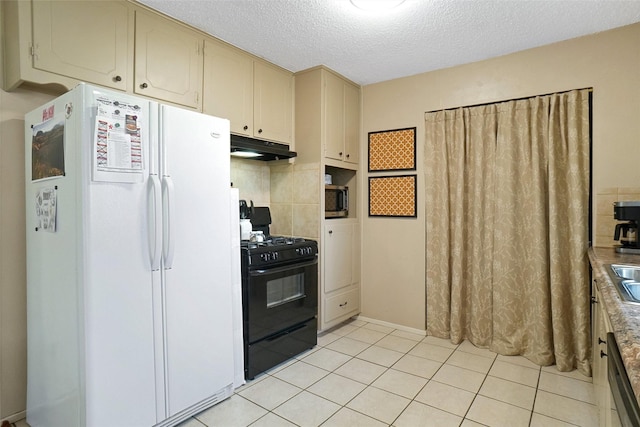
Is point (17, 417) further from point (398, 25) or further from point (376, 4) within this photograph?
point (398, 25)

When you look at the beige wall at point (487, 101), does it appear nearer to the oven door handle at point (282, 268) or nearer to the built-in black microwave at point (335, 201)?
the built-in black microwave at point (335, 201)

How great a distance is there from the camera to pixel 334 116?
3.26 m

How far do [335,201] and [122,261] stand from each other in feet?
6.76

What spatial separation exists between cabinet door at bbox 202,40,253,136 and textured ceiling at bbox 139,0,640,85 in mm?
104

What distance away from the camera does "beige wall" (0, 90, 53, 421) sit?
1.88 meters

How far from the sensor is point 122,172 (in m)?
1.63

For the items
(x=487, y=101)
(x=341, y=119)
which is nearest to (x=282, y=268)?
(x=341, y=119)

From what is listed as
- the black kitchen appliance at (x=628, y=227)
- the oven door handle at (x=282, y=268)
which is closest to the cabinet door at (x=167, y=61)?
the oven door handle at (x=282, y=268)

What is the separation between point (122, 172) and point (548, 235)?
2.95 meters

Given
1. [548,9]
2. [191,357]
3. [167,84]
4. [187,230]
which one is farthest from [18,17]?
[548,9]

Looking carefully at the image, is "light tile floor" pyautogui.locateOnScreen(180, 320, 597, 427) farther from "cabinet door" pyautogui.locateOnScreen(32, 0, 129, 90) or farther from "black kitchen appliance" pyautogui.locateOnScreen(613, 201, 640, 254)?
"cabinet door" pyautogui.locateOnScreen(32, 0, 129, 90)

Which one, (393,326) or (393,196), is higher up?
(393,196)

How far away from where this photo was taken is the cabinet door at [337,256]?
3.18 meters

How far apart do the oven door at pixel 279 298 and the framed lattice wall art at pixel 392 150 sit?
126 centimetres
